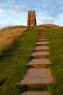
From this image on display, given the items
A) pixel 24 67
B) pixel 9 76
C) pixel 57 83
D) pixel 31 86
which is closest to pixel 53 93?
pixel 57 83

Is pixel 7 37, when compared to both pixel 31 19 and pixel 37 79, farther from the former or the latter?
pixel 31 19

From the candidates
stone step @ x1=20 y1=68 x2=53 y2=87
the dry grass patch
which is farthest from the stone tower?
stone step @ x1=20 y1=68 x2=53 y2=87

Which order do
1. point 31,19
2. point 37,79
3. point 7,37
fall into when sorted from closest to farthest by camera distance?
point 37,79, point 7,37, point 31,19

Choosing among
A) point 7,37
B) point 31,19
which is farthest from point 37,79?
point 31,19

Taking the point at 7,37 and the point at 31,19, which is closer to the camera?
Answer: the point at 7,37

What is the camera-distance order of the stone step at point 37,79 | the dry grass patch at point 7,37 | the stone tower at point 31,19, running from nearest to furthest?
the stone step at point 37,79 → the dry grass patch at point 7,37 → the stone tower at point 31,19

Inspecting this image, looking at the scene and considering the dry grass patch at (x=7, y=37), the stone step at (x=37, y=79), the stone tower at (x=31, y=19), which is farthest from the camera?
the stone tower at (x=31, y=19)

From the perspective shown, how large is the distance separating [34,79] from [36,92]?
521 mm

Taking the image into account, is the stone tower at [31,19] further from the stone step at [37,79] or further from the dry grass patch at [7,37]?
the stone step at [37,79]

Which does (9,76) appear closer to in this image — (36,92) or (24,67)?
(24,67)

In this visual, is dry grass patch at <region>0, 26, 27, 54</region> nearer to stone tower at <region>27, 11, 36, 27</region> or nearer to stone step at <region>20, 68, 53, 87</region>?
stone step at <region>20, 68, 53, 87</region>

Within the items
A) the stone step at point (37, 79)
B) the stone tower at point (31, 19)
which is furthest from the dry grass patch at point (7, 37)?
the stone tower at point (31, 19)

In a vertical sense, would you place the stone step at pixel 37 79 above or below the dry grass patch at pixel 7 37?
below

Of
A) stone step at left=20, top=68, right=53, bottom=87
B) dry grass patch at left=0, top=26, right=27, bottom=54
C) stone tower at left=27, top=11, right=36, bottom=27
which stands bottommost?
stone step at left=20, top=68, right=53, bottom=87
